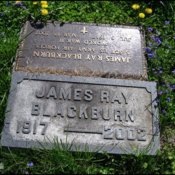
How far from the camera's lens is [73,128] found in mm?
3479

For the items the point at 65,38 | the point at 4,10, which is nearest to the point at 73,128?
the point at 65,38

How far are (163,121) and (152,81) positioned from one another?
50 centimetres

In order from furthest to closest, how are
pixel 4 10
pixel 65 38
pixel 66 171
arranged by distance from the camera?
pixel 4 10 < pixel 65 38 < pixel 66 171

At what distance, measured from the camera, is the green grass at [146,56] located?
3.35 metres

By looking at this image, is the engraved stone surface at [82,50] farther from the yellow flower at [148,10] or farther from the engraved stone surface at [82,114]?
the yellow flower at [148,10]

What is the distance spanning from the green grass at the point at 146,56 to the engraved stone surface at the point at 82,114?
12 centimetres

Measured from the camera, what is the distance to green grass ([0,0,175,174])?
11.0 feet

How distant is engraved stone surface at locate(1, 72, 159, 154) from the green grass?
12cm

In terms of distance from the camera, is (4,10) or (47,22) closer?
(47,22)

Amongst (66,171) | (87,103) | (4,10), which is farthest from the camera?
(4,10)

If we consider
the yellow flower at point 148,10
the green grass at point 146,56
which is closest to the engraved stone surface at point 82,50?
the green grass at point 146,56

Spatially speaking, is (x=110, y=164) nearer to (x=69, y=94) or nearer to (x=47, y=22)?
(x=69, y=94)

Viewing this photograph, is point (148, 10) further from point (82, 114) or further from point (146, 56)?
point (82, 114)

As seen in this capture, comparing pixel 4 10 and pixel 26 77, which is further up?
pixel 4 10
